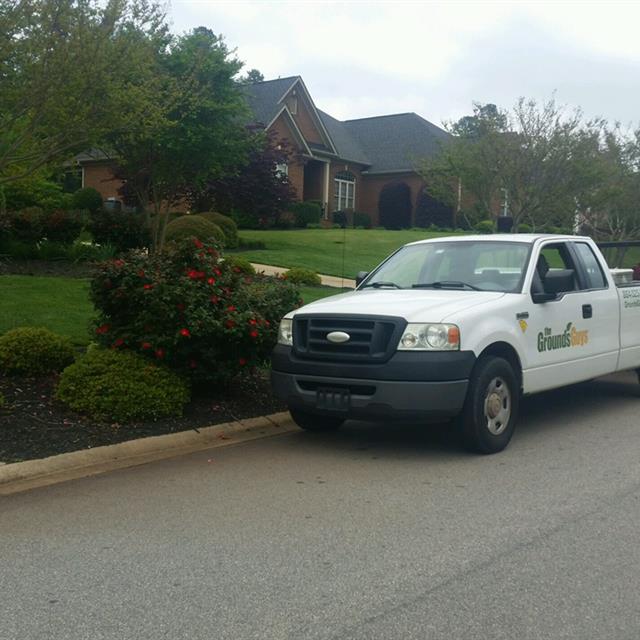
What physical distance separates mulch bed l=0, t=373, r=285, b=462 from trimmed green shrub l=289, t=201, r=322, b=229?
28600 mm

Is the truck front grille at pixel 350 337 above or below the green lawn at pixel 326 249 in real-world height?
below

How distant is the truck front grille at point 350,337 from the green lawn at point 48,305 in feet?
12.9

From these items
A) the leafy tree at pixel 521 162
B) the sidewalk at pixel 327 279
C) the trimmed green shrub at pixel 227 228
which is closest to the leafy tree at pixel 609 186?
the leafy tree at pixel 521 162

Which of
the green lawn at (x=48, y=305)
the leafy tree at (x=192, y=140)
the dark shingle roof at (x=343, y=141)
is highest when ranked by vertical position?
the dark shingle roof at (x=343, y=141)

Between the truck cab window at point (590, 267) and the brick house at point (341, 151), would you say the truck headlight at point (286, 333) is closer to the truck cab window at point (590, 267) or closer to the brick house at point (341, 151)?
the truck cab window at point (590, 267)

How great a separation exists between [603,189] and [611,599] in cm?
1827

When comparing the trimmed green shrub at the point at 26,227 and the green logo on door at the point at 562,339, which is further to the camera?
the trimmed green shrub at the point at 26,227

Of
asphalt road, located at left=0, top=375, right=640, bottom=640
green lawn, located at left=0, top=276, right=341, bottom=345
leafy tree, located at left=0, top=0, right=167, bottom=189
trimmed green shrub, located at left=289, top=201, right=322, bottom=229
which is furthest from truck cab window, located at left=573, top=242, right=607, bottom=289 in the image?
trimmed green shrub, located at left=289, top=201, right=322, bottom=229

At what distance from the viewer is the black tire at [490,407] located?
7.02 meters

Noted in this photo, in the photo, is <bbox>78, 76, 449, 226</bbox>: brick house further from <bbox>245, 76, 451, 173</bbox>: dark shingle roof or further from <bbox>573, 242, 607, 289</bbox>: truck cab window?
<bbox>573, 242, 607, 289</bbox>: truck cab window

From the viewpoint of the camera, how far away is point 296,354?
293 inches

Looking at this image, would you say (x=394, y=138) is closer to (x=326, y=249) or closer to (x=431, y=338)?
(x=326, y=249)

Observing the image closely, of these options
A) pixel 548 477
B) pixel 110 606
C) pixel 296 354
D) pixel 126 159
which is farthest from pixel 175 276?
pixel 126 159

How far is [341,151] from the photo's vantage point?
44.9 m
